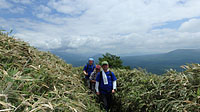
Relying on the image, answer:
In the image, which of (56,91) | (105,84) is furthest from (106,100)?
(56,91)

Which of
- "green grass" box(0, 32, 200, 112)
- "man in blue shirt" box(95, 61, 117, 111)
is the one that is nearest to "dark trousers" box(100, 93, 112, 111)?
"man in blue shirt" box(95, 61, 117, 111)

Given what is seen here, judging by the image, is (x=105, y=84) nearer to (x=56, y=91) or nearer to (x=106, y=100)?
(x=106, y=100)

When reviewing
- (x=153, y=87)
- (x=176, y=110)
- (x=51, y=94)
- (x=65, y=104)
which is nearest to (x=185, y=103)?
(x=176, y=110)

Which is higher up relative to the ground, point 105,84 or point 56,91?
point 56,91

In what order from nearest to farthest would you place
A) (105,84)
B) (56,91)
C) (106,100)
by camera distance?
1. (56,91)
2. (105,84)
3. (106,100)

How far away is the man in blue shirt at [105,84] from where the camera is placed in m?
5.29

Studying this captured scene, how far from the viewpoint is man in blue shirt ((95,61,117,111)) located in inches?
208

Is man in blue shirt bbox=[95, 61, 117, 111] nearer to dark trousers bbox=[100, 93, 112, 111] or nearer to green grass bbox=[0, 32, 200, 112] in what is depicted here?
dark trousers bbox=[100, 93, 112, 111]

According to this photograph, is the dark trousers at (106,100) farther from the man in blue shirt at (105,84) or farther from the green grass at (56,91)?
the green grass at (56,91)

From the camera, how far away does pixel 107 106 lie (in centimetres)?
543

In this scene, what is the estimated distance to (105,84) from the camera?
5281mm

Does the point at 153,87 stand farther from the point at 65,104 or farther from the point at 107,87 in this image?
the point at 65,104

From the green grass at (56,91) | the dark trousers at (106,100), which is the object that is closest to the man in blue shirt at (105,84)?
the dark trousers at (106,100)

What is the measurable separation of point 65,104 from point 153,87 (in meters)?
3.15
